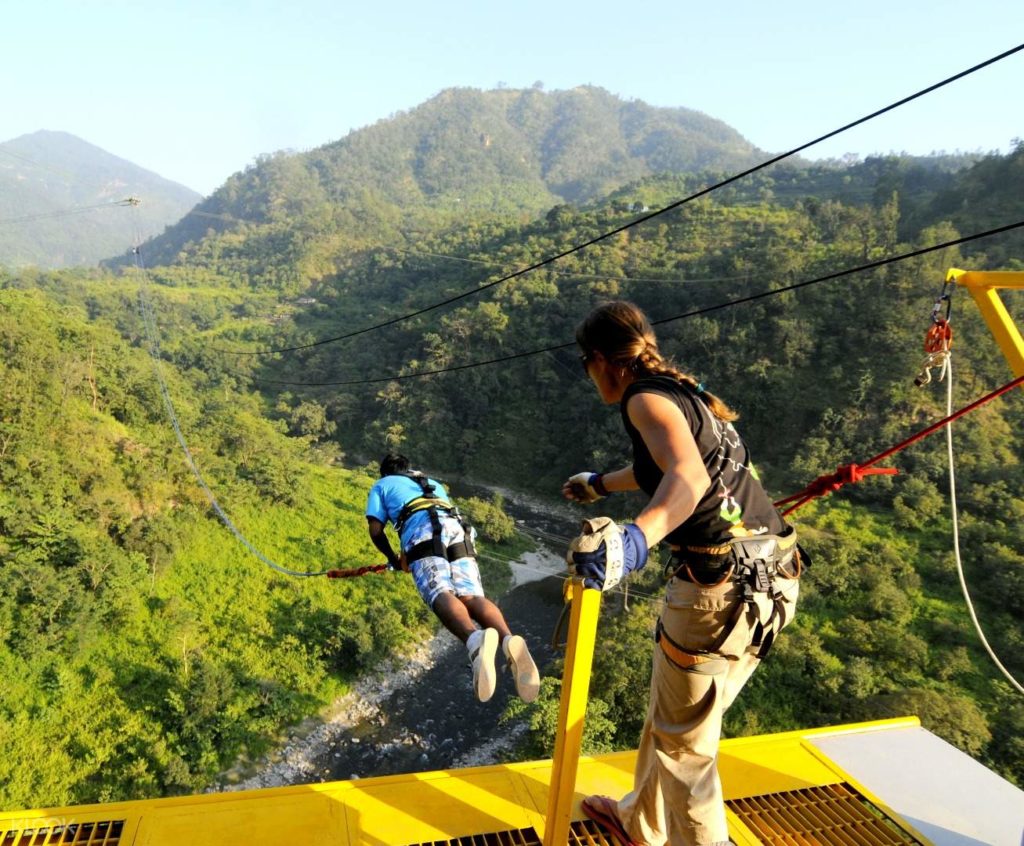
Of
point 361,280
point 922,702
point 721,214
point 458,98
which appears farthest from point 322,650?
point 458,98

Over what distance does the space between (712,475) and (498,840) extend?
1902 mm

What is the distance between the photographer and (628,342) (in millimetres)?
1952

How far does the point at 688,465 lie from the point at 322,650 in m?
14.6

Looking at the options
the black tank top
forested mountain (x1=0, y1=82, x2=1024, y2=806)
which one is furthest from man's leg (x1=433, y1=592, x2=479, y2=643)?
forested mountain (x1=0, y1=82, x2=1024, y2=806)

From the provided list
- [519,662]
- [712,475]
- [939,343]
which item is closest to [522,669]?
[519,662]

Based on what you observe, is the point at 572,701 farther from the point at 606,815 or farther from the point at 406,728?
the point at 406,728

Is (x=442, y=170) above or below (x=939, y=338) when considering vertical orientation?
above

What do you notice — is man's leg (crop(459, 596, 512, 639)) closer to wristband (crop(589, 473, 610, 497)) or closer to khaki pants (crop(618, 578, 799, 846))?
wristband (crop(589, 473, 610, 497))

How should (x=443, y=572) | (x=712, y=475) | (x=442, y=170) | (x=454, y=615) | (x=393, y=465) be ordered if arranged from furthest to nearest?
(x=442, y=170) → (x=393, y=465) → (x=443, y=572) → (x=454, y=615) → (x=712, y=475)

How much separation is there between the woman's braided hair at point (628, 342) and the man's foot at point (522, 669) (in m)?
1.29

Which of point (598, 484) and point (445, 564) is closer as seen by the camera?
point (598, 484)

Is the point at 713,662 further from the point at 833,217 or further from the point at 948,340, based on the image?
the point at 833,217

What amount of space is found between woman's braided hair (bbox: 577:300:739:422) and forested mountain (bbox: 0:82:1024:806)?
3.50m

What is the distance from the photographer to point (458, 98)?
580ft
